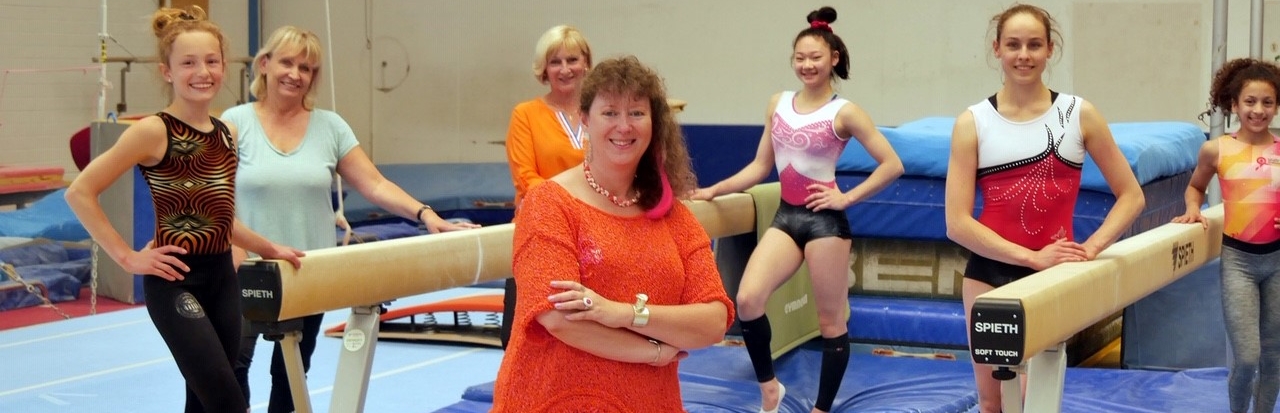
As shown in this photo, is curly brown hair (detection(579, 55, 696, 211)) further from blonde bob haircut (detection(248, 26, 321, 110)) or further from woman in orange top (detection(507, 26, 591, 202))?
woman in orange top (detection(507, 26, 591, 202))

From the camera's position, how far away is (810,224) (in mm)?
4660

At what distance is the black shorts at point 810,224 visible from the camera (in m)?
4.64

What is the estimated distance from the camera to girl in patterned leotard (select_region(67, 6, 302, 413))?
3.05 meters

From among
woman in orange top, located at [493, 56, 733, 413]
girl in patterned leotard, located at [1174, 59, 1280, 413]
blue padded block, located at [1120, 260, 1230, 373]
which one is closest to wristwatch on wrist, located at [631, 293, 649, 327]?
woman in orange top, located at [493, 56, 733, 413]

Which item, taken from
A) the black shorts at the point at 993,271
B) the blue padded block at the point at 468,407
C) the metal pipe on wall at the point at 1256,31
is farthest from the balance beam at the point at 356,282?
the metal pipe on wall at the point at 1256,31

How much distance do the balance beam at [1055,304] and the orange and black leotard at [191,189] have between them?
1910 millimetres

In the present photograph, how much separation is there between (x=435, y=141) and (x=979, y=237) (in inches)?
421

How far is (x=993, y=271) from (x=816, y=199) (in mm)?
1078

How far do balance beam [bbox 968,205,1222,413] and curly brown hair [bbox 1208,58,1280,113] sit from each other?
0.54 meters

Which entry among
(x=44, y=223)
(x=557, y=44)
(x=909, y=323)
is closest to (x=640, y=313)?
(x=557, y=44)

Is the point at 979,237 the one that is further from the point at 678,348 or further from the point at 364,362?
the point at 364,362

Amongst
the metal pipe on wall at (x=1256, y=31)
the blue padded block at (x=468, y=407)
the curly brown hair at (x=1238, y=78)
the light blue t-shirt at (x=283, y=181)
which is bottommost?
the blue padded block at (x=468, y=407)

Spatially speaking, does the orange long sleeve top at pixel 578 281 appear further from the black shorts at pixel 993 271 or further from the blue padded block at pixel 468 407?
the blue padded block at pixel 468 407

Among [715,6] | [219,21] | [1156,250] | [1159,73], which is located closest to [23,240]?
[219,21]
